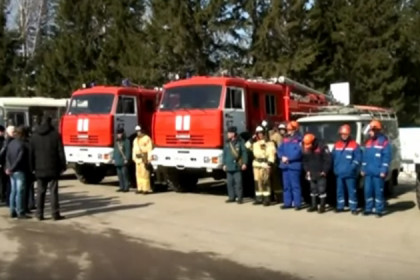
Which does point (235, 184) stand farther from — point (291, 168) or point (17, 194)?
point (17, 194)

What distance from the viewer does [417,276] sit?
327 inches

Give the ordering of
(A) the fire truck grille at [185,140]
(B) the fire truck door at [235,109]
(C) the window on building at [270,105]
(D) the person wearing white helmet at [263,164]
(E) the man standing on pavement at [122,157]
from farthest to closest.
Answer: (C) the window on building at [270,105] < (E) the man standing on pavement at [122,157] < (B) the fire truck door at [235,109] < (A) the fire truck grille at [185,140] < (D) the person wearing white helmet at [263,164]

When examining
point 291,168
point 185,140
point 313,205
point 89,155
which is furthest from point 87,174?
point 313,205

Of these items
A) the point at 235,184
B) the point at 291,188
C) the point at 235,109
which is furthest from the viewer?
the point at 235,109

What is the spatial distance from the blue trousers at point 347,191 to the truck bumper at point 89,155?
276 inches

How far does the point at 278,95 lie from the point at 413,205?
5095 mm

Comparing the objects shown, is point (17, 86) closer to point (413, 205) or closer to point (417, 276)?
point (413, 205)

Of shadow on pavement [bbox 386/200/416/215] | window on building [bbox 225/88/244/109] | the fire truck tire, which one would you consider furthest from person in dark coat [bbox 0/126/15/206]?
shadow on pavement [bbox 386/200/416/215]

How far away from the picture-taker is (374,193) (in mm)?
13469

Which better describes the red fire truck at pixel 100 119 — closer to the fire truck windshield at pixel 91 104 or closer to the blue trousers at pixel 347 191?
the fire truck windshield at pixel 91 104

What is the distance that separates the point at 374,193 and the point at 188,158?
468 centimetres

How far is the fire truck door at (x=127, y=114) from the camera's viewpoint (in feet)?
62.5

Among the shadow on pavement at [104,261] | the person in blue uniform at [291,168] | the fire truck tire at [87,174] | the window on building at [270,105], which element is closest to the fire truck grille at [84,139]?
the fire truck tire at [87,174]

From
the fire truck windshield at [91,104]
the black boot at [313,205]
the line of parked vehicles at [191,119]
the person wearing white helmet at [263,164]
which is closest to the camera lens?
the black boot at [313,205]
